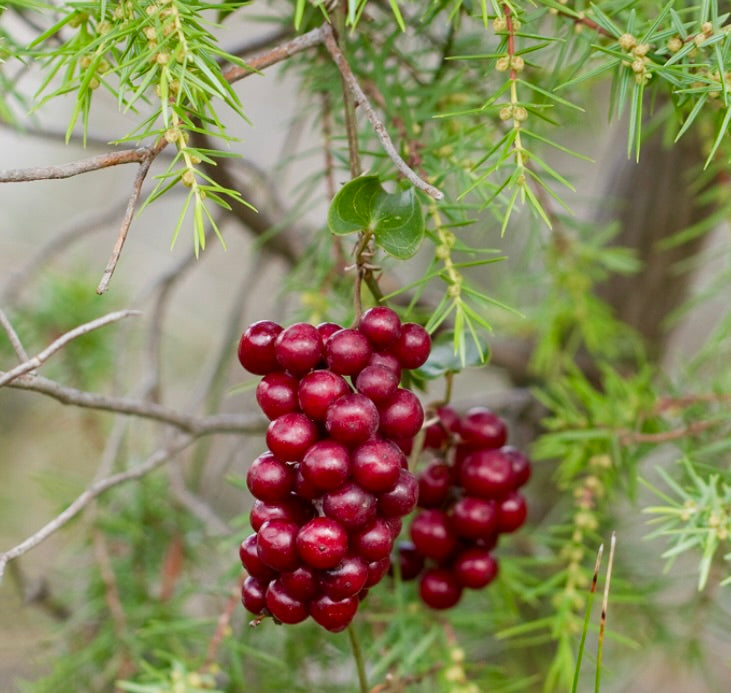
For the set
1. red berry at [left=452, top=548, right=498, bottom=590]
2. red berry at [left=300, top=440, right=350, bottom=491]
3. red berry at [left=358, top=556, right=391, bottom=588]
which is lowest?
red berry at [left=452, top=548, right=498, bottom=590]

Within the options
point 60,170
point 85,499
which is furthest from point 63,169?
point 85,499

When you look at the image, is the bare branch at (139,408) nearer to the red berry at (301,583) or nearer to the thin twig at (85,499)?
the thin twig at (85,499)

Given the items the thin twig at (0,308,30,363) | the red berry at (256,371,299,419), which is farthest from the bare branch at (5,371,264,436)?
the red berry at (256,371,299,419)

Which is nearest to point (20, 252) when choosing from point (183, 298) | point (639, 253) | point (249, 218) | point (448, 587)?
point (183, 298)

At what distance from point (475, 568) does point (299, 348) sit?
0.66 ft

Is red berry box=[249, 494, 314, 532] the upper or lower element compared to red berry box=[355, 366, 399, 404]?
lower

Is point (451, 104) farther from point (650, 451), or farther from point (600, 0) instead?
point (650, 451)

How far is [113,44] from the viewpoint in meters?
0.31

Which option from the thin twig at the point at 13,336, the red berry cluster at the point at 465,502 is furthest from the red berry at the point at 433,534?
the thin twig at the point at 13,336

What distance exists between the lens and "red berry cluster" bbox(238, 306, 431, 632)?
30 cm

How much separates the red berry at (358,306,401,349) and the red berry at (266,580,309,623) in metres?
0.10

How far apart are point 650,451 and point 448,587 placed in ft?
0.64

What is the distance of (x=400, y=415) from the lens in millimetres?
315

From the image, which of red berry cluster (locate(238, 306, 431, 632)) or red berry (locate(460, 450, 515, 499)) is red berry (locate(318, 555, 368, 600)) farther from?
red berry (locate(460, 450, 515, 499))
